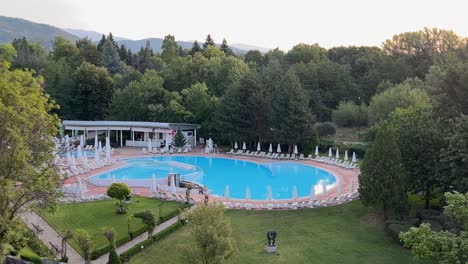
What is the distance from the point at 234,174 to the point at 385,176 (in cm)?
1516

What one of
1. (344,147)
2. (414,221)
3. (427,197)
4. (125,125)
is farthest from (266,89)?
(414,221)

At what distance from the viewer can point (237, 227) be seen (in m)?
19.5

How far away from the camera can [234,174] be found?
108 feet

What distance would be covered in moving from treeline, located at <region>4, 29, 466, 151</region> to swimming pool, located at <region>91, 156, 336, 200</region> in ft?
13.6

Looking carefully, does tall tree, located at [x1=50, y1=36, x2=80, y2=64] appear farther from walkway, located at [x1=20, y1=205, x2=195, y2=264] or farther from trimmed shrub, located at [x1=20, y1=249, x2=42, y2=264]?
trimmed shrub, located at [x1=20, y1=249, x2=42, y2=264]

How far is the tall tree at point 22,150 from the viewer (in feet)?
38.5

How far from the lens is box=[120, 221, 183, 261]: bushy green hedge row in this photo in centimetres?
1612

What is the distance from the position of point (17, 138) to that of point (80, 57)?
59.1m

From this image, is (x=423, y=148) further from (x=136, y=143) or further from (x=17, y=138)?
(x=136, y=143)

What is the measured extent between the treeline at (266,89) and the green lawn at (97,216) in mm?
17350

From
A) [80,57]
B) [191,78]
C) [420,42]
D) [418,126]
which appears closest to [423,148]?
[418,126]

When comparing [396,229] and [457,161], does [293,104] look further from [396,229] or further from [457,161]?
[457,161]

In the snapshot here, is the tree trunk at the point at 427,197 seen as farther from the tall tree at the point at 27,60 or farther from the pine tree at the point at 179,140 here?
the tall tree at the point at 27,60

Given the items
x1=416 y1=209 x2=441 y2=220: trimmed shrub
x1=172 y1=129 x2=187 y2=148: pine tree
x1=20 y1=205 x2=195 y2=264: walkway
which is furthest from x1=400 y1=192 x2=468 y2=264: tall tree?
x1=172 y1=129 x2=187 y2=148: pine tree
